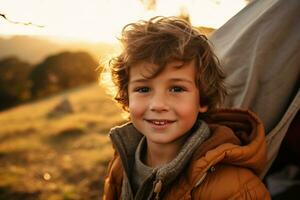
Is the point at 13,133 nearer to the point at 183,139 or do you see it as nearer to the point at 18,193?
the point at 18,193

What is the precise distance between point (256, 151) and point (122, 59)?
700mm

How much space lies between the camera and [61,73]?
31.0 feet

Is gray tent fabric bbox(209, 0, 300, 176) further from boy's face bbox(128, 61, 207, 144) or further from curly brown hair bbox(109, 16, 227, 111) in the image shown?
boy's face bbox(128, 61, 207, 144)

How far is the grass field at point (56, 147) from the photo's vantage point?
4.43 meters

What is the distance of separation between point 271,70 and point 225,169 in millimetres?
646

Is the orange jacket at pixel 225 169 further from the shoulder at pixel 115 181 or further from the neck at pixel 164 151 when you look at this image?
the shoulder at pixel 115 181

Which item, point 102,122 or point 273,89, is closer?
point 273,89

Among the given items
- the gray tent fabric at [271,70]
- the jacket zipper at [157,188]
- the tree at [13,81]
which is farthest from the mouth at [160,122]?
the tree at [13,81]

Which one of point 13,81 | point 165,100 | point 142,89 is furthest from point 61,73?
point 165,100

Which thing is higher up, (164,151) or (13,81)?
(164,151)

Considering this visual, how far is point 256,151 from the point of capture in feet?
5.65

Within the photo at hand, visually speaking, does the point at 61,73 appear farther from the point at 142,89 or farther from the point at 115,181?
the point at 142,89

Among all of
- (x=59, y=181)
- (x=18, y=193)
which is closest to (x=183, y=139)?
(x=18, y=193)

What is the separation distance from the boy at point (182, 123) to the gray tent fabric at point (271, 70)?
23 cm
